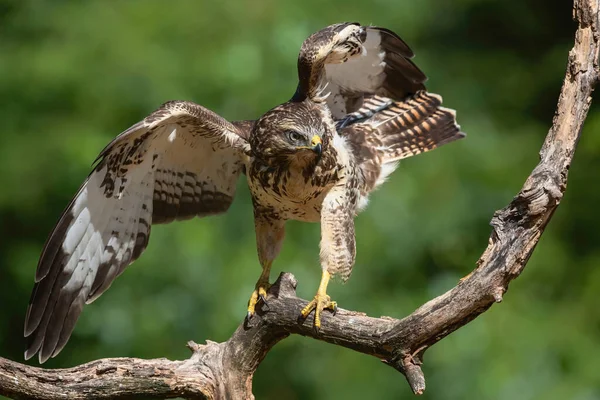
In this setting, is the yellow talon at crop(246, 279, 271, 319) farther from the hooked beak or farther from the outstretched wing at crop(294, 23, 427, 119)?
the outstretched wing at crop(294, 23, 427, 119)

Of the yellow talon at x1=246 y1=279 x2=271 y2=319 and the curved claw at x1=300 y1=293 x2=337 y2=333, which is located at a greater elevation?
the yellow talon at x1=246 y1=279 x2=271 y2=319

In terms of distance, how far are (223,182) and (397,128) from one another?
1.12 m

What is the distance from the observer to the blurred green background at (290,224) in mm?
8125

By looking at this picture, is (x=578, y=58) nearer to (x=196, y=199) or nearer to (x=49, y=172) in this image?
(x=196, y=199)

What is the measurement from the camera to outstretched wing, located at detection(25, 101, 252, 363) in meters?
5.62

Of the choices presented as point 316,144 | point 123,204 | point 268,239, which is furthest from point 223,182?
point 316,144

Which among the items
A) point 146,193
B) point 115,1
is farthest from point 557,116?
point 115,1

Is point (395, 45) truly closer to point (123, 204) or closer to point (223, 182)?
point (223, 182)

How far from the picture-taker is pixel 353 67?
6.59m

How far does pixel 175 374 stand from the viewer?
5273 millimetres

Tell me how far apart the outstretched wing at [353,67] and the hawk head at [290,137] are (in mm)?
239

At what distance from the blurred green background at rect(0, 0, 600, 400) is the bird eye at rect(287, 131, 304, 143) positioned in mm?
2048

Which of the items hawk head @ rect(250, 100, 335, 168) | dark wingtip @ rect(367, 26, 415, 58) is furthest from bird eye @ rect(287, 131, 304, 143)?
dark wingtip @ rect(367, 26, 415, 58)

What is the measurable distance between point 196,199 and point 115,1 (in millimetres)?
4358
